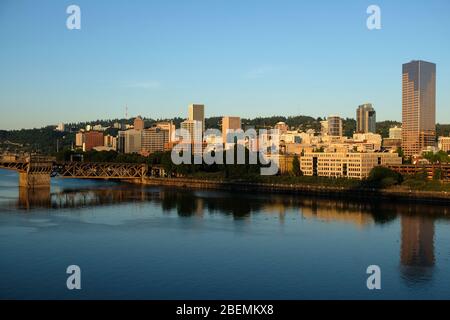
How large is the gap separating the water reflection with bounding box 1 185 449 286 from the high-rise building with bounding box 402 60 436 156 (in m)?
31.7

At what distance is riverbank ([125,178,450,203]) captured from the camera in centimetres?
1808

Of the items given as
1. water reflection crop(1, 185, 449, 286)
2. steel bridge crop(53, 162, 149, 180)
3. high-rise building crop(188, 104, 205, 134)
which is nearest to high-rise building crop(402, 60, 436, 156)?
high-rise building crop(188, 104, 205, 134)

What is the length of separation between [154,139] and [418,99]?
2551 centimetres

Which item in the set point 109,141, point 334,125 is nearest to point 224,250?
point 334,125

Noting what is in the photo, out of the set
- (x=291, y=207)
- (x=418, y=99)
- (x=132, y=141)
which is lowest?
(x=291, y=207)

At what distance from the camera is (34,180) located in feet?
75.3

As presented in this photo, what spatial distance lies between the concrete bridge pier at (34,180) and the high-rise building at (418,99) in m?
32.6

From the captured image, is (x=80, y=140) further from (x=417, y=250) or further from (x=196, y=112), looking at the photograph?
(x=417, y=250)

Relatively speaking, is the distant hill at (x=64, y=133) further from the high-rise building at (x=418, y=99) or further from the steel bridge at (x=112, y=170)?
the steel bridge at (x=112, y=170)

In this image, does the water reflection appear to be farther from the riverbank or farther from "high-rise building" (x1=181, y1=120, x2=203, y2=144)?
"high-rise building" (x1=181, y1=120, x2=203, y2=144)

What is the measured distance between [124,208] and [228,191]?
7.19 metres

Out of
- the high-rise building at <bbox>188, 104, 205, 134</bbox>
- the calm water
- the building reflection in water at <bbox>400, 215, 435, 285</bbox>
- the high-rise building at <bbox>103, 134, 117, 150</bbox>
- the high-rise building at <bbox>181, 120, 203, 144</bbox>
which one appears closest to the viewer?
the calm water

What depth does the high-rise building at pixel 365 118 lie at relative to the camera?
61.6m

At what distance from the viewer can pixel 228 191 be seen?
76.0 ft
